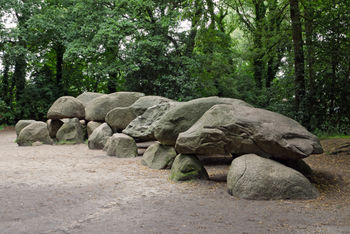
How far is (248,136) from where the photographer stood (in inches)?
215

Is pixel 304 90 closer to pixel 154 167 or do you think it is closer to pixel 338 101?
pixel 338 101

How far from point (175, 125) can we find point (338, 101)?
19.1ft

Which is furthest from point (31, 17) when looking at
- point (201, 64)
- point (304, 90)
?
point (304, 90)

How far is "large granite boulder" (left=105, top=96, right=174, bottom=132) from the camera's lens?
10602 mm

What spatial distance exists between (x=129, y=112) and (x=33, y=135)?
4423mm

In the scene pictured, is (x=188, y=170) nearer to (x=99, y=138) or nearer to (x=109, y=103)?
(x=99, y=138)

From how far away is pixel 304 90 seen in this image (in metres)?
10.5

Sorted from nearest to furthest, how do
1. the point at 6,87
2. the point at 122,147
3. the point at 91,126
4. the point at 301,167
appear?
1. the point at 301,167
2. the point at 122,147
3. the point at 91,126
4. the point at 6,87

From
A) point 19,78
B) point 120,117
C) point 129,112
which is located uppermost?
point 19,78

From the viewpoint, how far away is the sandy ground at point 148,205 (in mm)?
3736

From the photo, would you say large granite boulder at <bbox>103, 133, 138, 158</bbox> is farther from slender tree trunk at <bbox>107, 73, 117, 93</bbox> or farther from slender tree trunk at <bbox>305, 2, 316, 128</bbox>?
slender tree trunk at <bbox>107, 73, 117, 93</bbox>

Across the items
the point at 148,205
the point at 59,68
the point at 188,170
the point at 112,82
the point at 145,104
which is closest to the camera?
the point at 148,205

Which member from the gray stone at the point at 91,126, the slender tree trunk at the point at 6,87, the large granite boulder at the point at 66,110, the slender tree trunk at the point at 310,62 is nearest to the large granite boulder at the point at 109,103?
the gray stone at the point at 91,126

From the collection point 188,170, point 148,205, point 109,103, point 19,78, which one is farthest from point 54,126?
point 19,78
